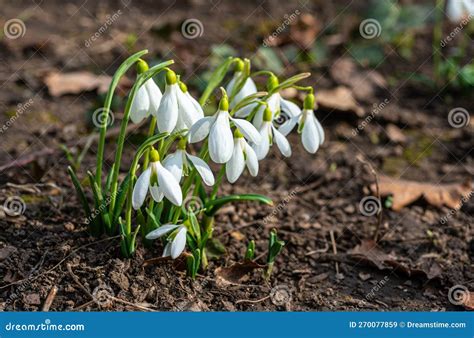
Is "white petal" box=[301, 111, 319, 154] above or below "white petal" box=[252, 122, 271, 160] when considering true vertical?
above

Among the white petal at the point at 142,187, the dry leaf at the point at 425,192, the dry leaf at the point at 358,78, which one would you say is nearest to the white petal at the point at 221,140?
the white petal at the point at 142,187

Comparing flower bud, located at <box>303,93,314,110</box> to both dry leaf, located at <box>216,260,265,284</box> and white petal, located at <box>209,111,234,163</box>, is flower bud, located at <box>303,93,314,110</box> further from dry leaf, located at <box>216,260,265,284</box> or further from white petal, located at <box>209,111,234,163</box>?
dry leaf, located at <box>216,260,265,284</box>

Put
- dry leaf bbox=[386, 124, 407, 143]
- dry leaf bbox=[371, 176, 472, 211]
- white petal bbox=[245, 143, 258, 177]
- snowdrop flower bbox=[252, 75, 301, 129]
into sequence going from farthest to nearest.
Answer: dry leaf bbox=[386, 124, 407, 143] → dry leaf bbox=[371, 176, 472, 211] → snowdrop flower bbox=[252, 75, 301, 129] → white petal bbox=[245, 143, 258, 177]

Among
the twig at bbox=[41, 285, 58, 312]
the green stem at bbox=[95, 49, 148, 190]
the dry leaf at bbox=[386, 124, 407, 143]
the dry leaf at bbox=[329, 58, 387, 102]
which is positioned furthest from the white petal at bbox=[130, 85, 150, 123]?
the dry leaf at bbox=[329, 58, 387, 102]

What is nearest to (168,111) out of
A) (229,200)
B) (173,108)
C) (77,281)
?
(173,108)

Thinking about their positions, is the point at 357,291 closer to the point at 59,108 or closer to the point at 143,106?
the point at 143,106

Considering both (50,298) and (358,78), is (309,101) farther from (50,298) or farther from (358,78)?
(358,78)

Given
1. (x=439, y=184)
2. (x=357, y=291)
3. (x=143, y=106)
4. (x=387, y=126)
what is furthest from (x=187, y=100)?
(x=387, y=126)
